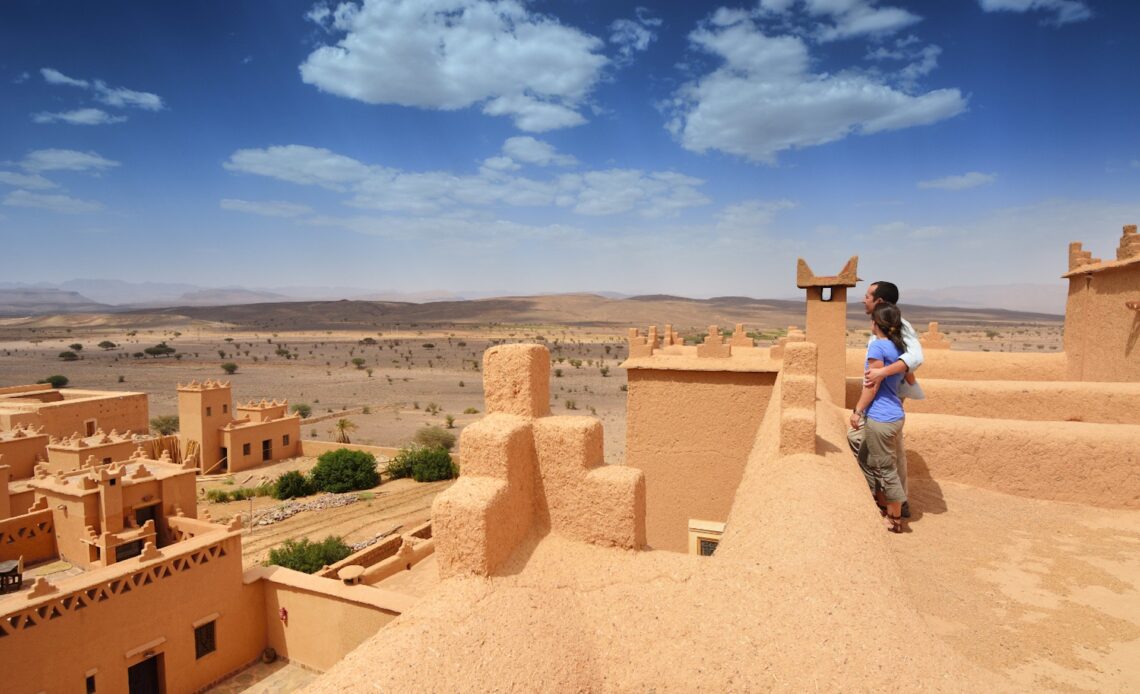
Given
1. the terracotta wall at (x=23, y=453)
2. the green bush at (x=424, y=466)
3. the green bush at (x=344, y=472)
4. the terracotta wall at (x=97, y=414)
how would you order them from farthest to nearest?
1. the green bush at (x=424, y=466)
2. the green bush at (x=344, y=472)
3. the terracotta wall at (x=97, y=414)
4. the terracotta wall at (x=23, y=453)

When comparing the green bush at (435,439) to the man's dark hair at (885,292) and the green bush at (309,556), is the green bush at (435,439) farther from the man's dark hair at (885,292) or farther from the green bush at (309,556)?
the man's dark hair at (885,292)

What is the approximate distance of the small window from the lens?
1131cm

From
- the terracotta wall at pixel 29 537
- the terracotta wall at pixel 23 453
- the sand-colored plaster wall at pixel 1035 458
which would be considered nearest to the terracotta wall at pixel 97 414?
the terracotta wall at pixel 23 453

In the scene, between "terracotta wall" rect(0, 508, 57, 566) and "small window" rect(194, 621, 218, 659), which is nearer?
"small window" rect(194, 621, 218, 659)

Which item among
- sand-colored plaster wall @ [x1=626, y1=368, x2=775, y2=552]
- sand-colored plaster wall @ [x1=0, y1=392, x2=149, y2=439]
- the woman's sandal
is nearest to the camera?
the woman's sandal

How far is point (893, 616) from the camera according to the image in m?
2.49

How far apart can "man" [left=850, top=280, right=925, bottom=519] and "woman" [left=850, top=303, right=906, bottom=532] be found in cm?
6

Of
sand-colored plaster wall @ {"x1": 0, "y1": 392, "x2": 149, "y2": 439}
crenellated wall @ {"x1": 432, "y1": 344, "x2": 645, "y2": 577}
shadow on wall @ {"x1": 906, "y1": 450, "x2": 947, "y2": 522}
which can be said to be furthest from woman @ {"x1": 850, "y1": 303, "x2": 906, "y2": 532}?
sand-colored plaster wall @ {"x1": 0, "y1": 392, "x2": 149, "y2": 439}

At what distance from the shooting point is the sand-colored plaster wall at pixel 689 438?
9672mm

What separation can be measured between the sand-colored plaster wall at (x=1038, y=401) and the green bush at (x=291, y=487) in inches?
791

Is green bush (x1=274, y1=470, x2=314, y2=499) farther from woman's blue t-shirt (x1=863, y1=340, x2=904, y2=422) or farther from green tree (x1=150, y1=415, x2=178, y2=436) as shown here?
woman's blue t-shirt (x1=863, y1=340, x2=904, y2=422)

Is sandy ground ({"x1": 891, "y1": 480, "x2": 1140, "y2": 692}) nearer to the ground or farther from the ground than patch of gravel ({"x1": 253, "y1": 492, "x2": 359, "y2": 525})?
farther from the ground

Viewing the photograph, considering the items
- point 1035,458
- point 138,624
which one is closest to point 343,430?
point 138,624

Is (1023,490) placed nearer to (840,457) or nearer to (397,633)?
(840,457)
